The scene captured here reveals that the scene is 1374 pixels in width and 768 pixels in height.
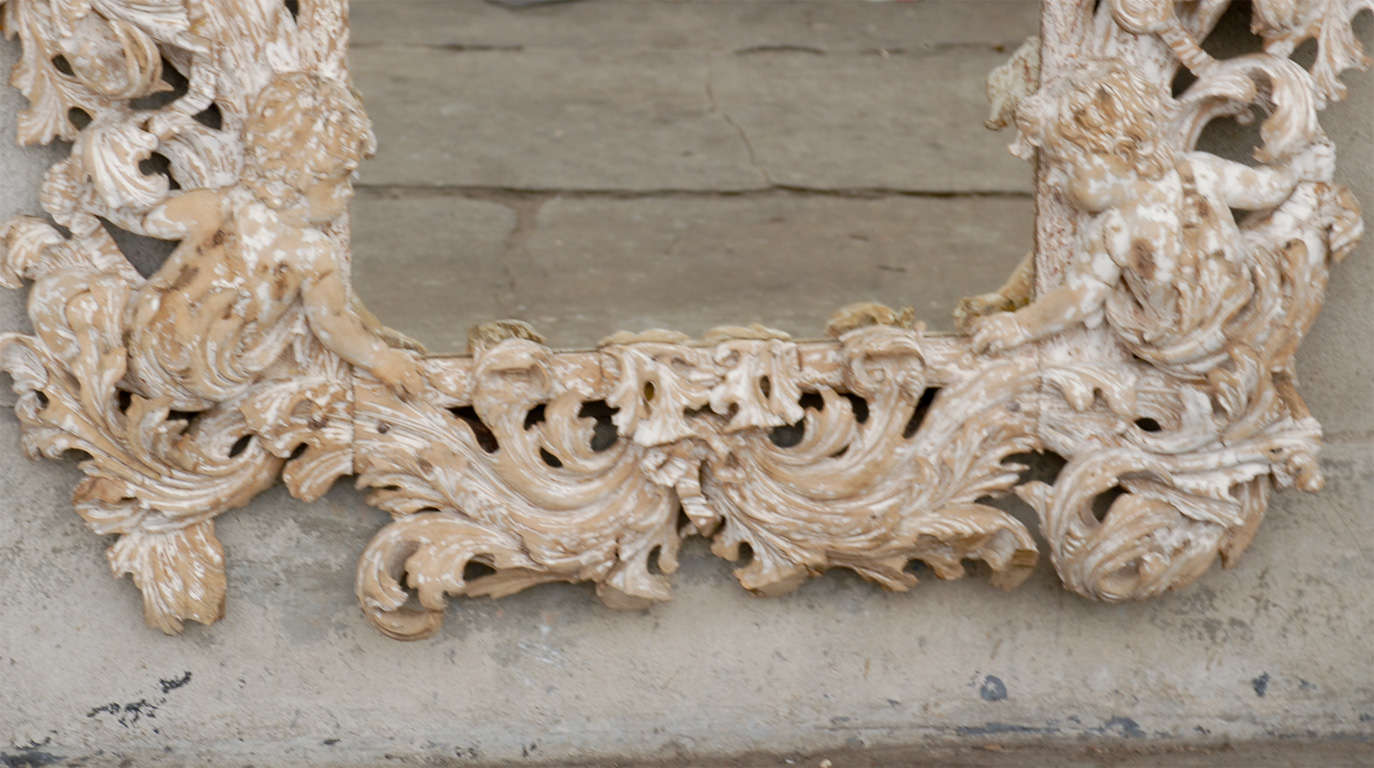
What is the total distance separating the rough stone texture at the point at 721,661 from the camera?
173cm

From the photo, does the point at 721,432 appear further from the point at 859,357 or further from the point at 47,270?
the point at 47,270

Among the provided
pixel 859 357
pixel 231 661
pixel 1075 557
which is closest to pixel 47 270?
pixel 231 661

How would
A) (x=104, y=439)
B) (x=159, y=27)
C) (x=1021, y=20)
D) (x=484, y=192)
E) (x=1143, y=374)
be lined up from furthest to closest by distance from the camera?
(x=1021, y=20) < (x=484, y=192) < (x=1143, y=374) < (x=104, y=439) < (x=159, y=27)

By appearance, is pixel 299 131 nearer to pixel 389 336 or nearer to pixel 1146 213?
pixel 389 336

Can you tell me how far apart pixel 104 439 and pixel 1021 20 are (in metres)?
2.30

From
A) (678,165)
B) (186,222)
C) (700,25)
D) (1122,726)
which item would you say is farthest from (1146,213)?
(700,25)

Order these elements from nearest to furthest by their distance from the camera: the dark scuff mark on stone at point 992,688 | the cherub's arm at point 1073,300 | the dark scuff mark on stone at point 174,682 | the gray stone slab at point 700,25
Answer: the cherub's arm at point 1073,300 → the dark scuff mark on stone at point 174,682 → the dark scuff mark on stone at point 992,688 → the gray stone slab at point 700,25

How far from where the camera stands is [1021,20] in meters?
3.31

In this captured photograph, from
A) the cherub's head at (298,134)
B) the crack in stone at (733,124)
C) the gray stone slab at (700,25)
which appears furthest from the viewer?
the gray stone slab at (700,25)

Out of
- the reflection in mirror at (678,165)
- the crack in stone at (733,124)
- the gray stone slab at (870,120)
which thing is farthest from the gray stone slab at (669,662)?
the crack in stone at (733,124)

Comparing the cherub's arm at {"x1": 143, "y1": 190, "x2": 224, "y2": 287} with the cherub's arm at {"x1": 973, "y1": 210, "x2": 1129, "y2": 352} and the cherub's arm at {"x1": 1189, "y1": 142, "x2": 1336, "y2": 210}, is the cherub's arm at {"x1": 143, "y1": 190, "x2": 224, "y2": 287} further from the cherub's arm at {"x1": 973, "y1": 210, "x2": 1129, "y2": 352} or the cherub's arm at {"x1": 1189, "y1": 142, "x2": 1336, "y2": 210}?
the cherub's arm at {"x1": 1189, "y1": 142, "x2": 1336, "y2": 210}

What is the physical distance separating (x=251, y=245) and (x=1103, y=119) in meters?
0.87

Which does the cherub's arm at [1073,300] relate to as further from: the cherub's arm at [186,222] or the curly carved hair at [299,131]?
the cherub's arm at [186,222]

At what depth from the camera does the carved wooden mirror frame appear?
1550 mm
